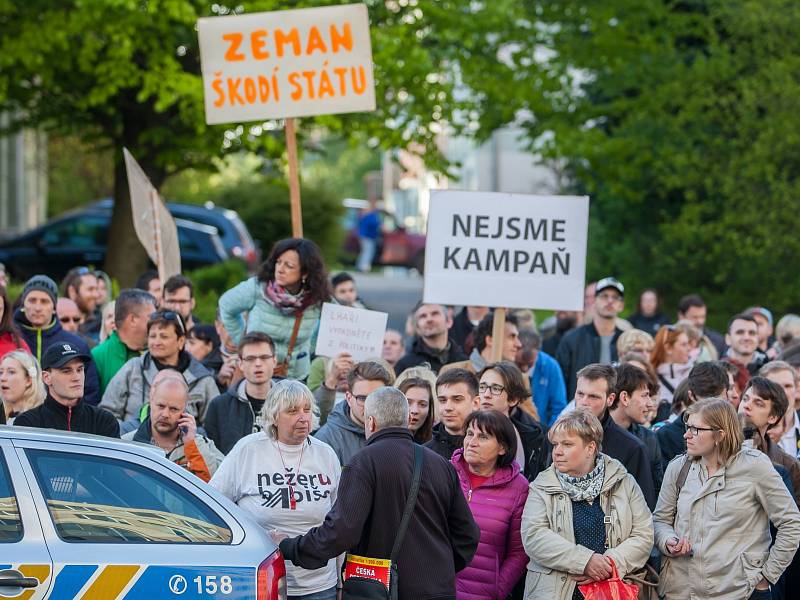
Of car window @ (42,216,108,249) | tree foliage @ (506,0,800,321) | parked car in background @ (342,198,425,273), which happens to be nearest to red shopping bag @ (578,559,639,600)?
tree foliage @ (506,0,800,321)

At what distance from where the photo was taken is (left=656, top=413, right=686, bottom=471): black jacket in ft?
27.8

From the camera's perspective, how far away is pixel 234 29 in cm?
1152

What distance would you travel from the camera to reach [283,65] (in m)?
11.5

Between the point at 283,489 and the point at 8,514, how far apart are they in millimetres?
1528

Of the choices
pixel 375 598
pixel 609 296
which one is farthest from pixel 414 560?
pixel 609 296

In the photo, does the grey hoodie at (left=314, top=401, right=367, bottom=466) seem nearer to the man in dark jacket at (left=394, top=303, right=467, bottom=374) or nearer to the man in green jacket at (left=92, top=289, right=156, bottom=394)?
the man in green jacket at (left=92, top=289, right=156, bottom=394)

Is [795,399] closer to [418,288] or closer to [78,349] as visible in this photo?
[78,349]

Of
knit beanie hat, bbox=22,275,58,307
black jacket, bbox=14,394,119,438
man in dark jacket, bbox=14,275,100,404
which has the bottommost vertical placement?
black jacket, bbox=14,394,119,438

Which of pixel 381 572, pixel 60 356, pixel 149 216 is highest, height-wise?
pixel 149 216

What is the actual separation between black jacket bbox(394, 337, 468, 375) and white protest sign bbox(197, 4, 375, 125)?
2.11 meters

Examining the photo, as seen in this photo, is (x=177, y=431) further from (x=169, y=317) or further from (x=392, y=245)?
(x=392, y=245)

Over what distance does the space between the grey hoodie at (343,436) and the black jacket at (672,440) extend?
72.6 inches

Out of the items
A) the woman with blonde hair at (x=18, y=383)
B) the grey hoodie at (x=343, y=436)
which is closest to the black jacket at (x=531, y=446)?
the grey hoodie at (x=343, y=436)

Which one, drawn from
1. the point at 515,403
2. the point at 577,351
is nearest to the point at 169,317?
the point at 515,403
